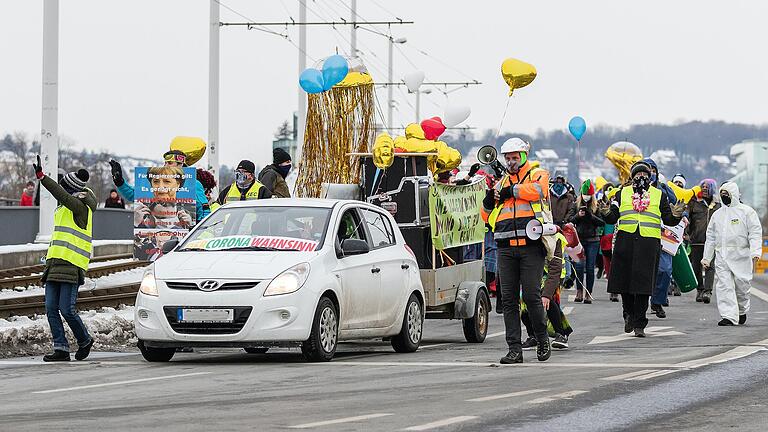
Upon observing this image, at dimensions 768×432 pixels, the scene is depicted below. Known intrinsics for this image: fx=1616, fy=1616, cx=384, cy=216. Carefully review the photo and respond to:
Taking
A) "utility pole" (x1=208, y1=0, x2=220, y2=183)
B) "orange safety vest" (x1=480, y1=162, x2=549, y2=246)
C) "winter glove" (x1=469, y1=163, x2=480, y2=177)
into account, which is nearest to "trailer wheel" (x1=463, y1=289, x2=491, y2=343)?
"winter glove" (x1=469, y1=163, x2=480, y2=177)

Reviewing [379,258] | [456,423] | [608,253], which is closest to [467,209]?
[379,258]

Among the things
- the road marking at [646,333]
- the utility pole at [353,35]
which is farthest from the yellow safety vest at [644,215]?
the utility pole at [353,35]

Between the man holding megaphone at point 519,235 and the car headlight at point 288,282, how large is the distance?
1775 millimetres

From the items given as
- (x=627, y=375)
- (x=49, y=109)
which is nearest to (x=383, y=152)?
(x=627, y=375)

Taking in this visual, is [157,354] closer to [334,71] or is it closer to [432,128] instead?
[432,128]

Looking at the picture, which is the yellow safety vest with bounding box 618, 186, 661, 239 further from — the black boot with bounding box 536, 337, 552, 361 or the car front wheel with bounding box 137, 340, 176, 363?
the car front wheel with bounding box 137, 340, 176, 363

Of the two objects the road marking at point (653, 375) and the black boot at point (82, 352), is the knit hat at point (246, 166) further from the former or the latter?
the road marking at point (653, 375)

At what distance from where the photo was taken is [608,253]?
2991 cm

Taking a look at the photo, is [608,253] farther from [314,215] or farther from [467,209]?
[314,215]

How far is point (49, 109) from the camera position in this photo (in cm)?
3184

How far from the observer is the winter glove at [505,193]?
14250 mm

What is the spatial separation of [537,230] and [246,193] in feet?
15.9

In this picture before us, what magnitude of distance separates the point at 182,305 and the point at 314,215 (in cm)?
186

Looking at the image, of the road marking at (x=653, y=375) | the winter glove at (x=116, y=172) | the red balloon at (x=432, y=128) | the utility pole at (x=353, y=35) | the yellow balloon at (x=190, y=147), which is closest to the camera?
the road marking at (x=653, y=375)
